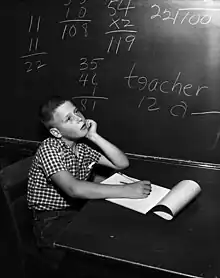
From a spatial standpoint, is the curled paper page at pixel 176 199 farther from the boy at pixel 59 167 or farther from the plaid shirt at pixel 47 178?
the plaid shirt at pixel 47 178

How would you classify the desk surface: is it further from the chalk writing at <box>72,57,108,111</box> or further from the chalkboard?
the chalk writing at <box>72,57,108,111</box>

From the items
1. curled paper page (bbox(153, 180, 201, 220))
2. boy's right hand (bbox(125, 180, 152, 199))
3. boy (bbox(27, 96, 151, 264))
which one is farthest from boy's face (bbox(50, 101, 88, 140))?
curled paper page (bbox(153, 180, 201, 220))

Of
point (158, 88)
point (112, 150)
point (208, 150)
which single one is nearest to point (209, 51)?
point (158, 88)

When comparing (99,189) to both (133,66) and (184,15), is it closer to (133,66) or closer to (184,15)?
(133,66)

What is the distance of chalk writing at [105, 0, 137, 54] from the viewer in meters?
1.85

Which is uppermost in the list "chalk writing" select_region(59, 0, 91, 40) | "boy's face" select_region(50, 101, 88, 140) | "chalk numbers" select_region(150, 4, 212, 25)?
"chalk numbers" select_region(150, 4, 212, 25)

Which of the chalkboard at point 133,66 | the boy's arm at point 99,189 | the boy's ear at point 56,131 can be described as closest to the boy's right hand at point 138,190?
the boy's arm at point 99,189

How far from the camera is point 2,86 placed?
7.22 feet

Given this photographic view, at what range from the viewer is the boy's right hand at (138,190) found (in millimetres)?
1418

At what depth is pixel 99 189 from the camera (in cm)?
145

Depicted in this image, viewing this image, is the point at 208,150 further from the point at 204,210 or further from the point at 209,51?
the point at 204,210

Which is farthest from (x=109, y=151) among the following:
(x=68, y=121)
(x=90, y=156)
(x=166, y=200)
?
(x=166, y=200)

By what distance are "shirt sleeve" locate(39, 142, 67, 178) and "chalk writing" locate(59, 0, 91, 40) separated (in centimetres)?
64

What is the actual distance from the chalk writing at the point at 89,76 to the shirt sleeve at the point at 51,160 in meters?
0.50
